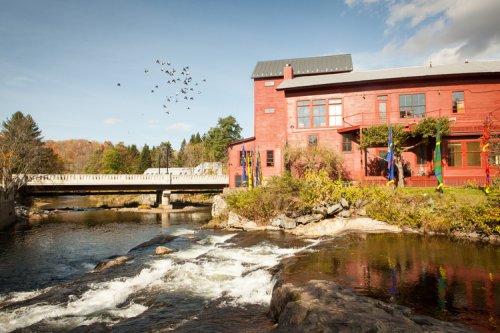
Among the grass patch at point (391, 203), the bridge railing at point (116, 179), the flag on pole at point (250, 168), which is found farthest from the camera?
the bridge railing at point (116, 179)

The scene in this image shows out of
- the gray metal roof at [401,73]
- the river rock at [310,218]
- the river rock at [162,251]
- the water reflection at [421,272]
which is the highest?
the gray metal roof at [401,73]

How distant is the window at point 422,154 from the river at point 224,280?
40.7ft

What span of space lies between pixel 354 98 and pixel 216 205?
58.2ft

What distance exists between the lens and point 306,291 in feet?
29.0

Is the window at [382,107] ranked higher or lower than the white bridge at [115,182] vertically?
higher

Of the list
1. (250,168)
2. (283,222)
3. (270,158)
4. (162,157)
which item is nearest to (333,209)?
(283,222)

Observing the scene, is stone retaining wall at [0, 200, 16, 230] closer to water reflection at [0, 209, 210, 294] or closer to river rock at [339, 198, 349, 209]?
water reflection at [0, 209, 210, 294]

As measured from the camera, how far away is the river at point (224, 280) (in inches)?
369

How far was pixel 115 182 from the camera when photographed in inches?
1628

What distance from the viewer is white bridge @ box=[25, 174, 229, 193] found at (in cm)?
4072

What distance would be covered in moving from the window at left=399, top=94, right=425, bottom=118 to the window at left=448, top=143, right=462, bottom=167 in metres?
4.06

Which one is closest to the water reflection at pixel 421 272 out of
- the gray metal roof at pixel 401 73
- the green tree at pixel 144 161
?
the gray metal roof at pixel 401 73

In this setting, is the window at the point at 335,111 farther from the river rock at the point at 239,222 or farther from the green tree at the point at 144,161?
the green tree at the point at 144,161

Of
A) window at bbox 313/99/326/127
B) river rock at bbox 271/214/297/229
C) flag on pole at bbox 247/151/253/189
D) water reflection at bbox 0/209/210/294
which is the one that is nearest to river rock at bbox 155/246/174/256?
water reflection at bbox 0/209/210/294
